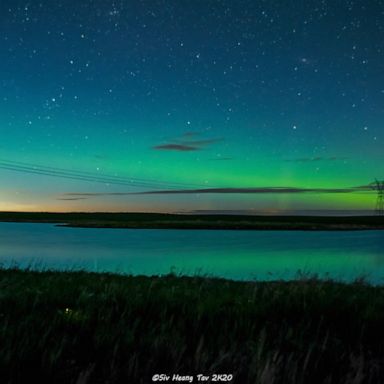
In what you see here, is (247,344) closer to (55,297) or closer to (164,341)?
(164,341)

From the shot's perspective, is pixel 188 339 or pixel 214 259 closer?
pixel 188 339

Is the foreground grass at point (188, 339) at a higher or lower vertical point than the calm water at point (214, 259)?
higher

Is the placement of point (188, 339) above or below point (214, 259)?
above

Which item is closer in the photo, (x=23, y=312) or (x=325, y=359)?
(x=325, y=359)

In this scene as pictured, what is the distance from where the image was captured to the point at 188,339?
3678 millimetres

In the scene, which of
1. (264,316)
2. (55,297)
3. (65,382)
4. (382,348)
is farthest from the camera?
(55,297)

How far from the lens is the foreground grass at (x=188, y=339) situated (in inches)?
110

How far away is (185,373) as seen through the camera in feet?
9.49

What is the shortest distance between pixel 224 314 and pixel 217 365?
58.7 inches

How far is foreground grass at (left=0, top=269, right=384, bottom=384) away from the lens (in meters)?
2.81

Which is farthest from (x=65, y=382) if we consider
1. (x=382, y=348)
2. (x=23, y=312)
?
(x=382, y=348)

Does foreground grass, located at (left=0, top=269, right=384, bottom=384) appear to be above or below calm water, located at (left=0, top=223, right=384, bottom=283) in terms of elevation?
above

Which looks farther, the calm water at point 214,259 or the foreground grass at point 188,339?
the calm water at point 214,259

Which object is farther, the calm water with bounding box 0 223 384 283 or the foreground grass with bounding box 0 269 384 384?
the calm water with bounding box 0 223 384 283
